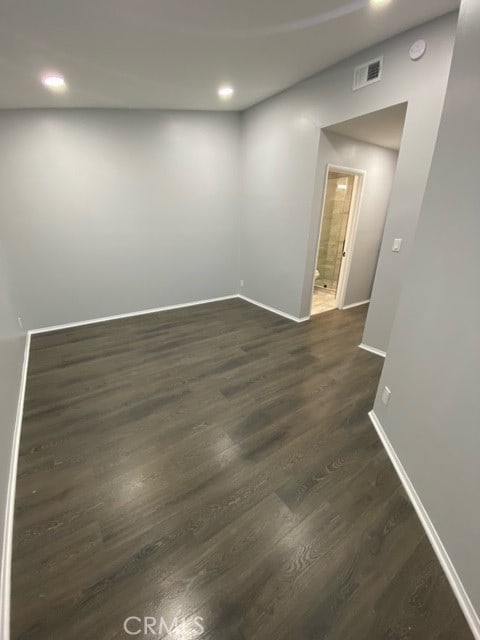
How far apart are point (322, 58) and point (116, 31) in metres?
1.85

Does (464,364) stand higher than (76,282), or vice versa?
(464,364)

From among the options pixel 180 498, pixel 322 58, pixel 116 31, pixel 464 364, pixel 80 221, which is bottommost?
pixel 180 498

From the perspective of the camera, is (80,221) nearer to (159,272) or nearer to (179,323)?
(159,272)

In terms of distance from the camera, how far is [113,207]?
11.9ft

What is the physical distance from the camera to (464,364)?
1210 millimetres

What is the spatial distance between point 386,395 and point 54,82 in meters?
3.74

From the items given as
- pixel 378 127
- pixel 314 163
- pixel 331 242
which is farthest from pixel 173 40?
pixel 331 242

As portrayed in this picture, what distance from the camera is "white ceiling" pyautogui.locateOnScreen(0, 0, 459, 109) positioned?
1664 millimetres

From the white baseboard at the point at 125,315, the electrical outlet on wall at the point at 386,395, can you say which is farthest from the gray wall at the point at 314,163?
the electrical outlet on wall at the point at 386,395

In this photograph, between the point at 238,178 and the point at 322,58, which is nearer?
the point at 322,58

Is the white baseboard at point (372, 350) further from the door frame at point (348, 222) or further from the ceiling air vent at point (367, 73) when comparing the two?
the ceiling air vent at point (367, 73)

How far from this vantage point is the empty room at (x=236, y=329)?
118cm

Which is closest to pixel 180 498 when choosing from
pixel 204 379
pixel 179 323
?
→ pixel 204 379

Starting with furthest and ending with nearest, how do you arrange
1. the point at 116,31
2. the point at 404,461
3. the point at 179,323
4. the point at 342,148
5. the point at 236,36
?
the point at 179,323 → the point at 342,148 → the point at 236,36 → the point at 116,31 → the point at 404,461
